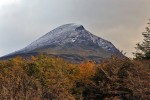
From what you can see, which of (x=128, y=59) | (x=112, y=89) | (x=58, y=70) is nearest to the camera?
(x=112, y=89)

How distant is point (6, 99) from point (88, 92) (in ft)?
121

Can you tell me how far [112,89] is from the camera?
→ 5525 centimetres

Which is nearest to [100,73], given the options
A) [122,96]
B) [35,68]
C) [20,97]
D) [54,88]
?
[122,96]

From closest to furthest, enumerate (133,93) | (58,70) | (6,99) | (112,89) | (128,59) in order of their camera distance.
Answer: (6,99), (133,93), (112,89), (128,59), (58,70)

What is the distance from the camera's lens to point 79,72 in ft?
236

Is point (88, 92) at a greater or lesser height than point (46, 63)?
lesser

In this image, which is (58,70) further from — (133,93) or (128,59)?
(133,93)

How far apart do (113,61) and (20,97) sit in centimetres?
3633

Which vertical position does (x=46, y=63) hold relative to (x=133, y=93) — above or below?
above

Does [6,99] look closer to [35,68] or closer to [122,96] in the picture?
[122,96]

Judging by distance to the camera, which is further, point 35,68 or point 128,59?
point 35,68

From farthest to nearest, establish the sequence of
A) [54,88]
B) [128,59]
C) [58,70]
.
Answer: [58,70]
[128,59]
[54,88]

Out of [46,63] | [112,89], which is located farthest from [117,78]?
[46,63]

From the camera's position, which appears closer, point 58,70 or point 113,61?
point 113,61
